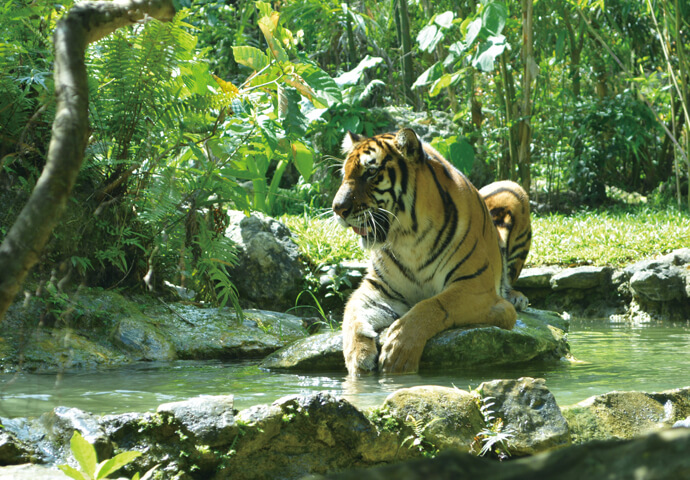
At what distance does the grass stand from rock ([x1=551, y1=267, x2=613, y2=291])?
0.28m

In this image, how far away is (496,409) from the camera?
114 inches

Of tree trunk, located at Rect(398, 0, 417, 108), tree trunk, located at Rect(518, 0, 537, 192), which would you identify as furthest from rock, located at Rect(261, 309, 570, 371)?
tree trunk, located at Rect(398, 0, 417, 108)

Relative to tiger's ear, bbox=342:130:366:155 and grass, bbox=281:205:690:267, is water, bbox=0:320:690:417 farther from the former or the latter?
grass, bbox=281:205:690:267

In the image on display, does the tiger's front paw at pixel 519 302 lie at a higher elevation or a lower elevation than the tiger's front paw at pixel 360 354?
higher

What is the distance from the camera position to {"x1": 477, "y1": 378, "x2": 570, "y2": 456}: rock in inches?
109

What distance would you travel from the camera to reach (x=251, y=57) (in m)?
5.56

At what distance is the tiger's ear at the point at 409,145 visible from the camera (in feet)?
15.2

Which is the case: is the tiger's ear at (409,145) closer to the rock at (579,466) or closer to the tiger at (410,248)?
the tiger at (410,248)

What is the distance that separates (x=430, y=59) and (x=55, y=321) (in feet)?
38.7

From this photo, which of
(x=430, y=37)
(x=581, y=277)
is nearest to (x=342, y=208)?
(x=581, y=277)

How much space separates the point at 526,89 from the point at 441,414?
880 cm

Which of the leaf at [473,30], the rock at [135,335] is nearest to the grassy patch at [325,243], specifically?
the rock at [135,335]

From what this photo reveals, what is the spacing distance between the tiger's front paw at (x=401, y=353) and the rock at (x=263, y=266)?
9.76 feet

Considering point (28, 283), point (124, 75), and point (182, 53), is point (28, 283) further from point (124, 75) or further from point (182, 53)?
point (182, 53)
